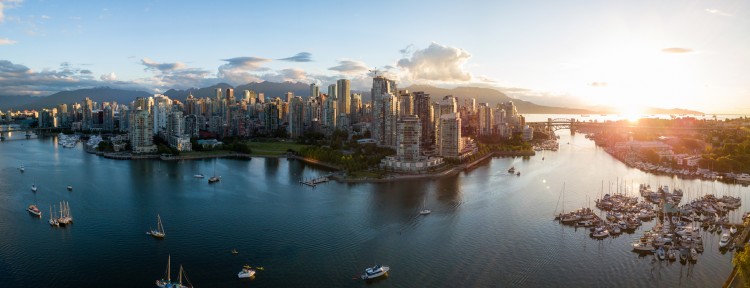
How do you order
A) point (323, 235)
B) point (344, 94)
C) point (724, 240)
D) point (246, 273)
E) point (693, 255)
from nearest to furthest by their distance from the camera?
point (246, 273) → point (693, 255) → point (724, 240) → point (323, 235) → point (344, 94)

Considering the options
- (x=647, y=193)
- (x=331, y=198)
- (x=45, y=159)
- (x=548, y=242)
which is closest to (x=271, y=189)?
(x=331, y=198)

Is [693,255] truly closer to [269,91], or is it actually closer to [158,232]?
[158,232]

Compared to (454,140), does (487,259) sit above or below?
below

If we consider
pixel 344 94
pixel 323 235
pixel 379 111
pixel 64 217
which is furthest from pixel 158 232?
pixel 344 94

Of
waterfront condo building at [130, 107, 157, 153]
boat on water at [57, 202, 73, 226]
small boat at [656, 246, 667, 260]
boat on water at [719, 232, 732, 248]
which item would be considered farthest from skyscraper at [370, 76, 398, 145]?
small boat at [656, 246, 667, 260]

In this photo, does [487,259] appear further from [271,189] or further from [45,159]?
[45,159]

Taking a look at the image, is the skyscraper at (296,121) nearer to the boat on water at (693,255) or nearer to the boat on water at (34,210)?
the boat on water at (34,210)

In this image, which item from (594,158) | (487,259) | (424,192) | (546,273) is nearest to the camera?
(546,273)

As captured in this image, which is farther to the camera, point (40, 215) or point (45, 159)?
point (45, 159)

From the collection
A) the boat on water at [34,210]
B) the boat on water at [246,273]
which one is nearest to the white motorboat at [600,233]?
the boat on water at [246,273]
